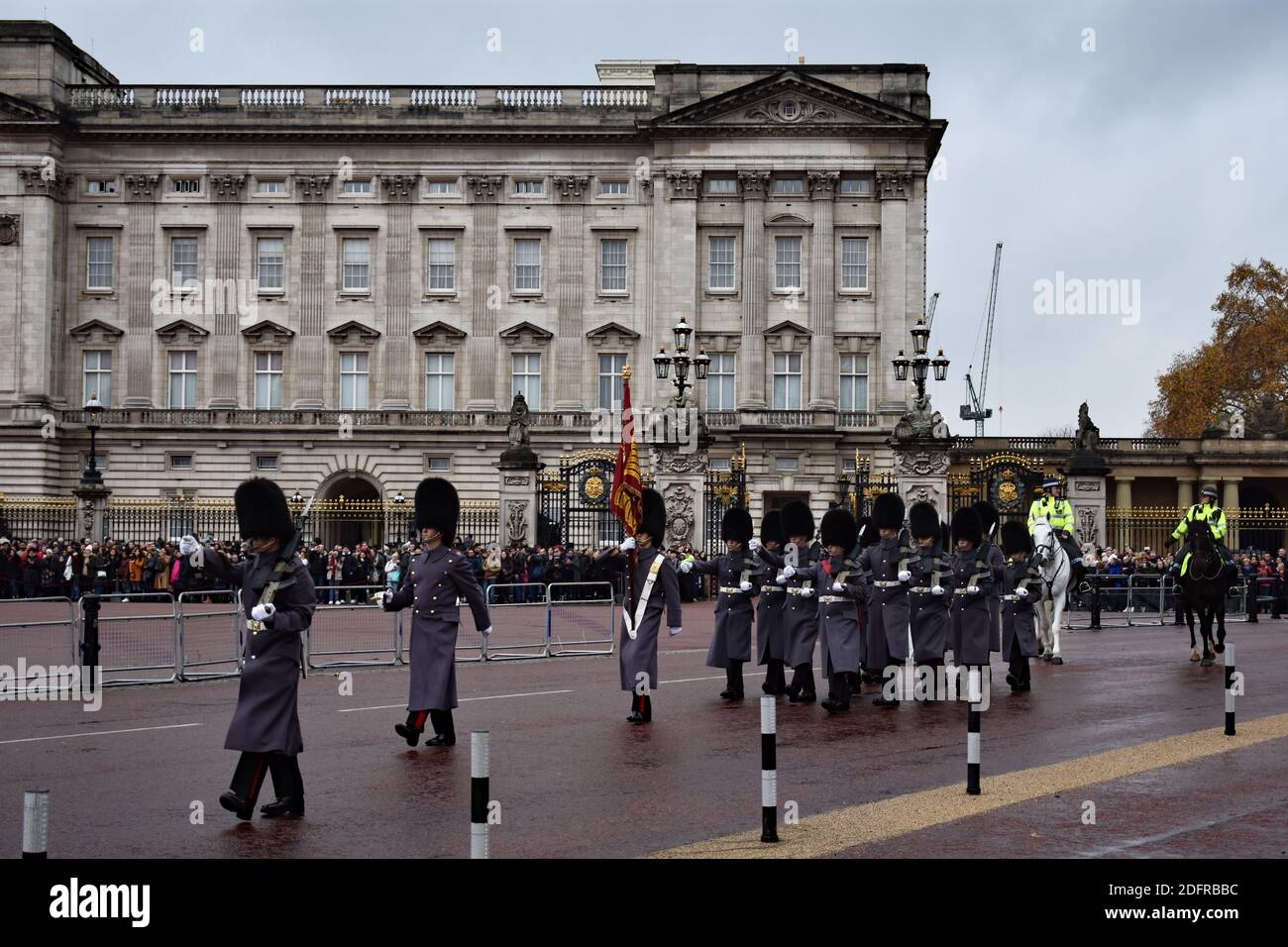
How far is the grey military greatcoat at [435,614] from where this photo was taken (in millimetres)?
12758

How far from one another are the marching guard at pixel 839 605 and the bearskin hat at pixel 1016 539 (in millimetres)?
3190

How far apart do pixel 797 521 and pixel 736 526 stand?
2.44 ft

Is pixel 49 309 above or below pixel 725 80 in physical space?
below

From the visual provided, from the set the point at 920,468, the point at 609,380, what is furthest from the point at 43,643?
the point at 609,380

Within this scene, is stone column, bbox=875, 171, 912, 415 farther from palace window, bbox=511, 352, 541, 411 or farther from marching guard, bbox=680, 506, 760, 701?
marching guard, bbox=680, 506, 760, 701

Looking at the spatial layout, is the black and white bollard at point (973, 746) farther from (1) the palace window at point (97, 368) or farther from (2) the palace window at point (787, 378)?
(1) the palace window at point (97, 368)

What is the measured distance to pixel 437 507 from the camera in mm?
13148

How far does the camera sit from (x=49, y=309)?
5775 centimetres

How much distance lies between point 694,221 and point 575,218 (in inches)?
175

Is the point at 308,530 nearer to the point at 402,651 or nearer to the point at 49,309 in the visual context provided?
the point at 49,309

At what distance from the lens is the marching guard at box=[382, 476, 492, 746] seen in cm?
1277

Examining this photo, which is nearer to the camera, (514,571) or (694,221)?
(514,571)

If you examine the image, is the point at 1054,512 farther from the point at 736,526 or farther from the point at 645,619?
the point at 645,619
